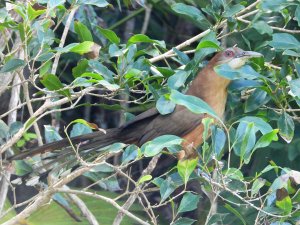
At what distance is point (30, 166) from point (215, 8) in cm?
100

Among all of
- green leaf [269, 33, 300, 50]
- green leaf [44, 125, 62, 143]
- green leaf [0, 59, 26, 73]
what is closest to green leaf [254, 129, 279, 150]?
green leaf [269, 33, 300, 50]

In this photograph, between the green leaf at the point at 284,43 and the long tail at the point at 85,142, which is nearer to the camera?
the green leaf at the point at 284,43

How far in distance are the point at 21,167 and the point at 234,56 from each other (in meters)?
1.09

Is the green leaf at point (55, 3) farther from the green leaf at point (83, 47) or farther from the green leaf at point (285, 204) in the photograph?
the green leaf at point (285, 204)

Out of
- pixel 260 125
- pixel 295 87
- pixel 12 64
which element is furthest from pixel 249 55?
pixel 12 64

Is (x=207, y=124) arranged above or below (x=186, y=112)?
above

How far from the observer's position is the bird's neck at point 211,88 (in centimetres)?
378

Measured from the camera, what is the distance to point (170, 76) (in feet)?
10.3

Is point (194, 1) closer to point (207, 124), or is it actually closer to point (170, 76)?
point (170, 76)

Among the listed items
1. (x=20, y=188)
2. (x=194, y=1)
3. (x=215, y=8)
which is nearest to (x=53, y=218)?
(x=20, y=188)

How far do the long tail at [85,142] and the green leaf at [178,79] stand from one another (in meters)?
0.53

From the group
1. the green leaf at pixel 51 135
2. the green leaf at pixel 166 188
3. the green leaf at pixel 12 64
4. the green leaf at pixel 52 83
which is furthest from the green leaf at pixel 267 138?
the green leaf at pixel 51 135

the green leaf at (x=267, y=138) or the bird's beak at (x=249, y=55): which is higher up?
the green leaf at (x=267, y=138)

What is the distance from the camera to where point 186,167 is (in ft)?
8.97
